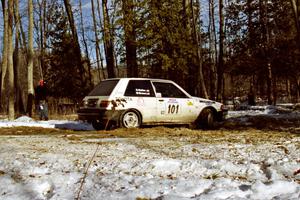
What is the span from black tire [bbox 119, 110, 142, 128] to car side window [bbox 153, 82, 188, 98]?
1105 mm

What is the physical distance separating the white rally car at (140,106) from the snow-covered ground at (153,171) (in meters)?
3.77

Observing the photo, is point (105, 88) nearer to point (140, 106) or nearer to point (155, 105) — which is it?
point (140, 106)

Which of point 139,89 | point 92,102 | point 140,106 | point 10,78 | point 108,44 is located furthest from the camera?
point 108,44

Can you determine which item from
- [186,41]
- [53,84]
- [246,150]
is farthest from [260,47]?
[246,150]

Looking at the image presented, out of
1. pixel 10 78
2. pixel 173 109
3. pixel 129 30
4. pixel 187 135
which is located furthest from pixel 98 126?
pixel 129 30

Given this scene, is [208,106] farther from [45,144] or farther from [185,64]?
[185,64]

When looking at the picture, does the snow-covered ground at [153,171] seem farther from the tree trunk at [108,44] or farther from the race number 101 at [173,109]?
the tree trunk at [108,44]

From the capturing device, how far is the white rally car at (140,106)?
11453 millimetres

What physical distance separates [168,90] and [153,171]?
7.20 m

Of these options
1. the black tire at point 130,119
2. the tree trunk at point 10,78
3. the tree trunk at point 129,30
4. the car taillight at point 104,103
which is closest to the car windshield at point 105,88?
the car taillight at point 104,103

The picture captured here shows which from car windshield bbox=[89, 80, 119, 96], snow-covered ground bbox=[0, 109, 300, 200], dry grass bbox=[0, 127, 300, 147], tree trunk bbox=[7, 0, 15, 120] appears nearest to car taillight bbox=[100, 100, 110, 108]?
car windshield bbox=[89, 80, 119, 96]

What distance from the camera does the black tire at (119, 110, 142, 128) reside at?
37.9 ft

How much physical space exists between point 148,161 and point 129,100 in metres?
5.76

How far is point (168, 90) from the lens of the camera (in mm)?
12664
